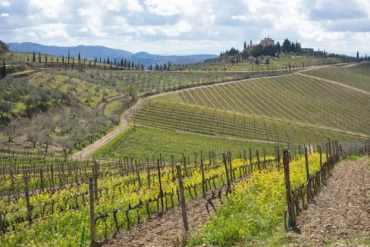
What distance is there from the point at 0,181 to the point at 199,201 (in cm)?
1756

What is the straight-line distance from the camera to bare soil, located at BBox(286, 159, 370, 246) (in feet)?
34.8

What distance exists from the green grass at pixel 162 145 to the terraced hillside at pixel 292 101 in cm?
3138

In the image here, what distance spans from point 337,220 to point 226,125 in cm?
7544

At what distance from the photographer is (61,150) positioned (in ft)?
193

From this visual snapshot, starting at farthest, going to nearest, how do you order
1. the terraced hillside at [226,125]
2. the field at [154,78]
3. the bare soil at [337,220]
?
the field at [154,78] < the terraced hillside at [226,125] < the bare soil at [337,220]

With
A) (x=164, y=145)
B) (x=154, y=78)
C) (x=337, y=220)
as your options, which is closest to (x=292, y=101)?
(x=154, y=78)

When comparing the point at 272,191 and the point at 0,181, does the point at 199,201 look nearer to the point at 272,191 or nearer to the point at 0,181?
the point at 272,191

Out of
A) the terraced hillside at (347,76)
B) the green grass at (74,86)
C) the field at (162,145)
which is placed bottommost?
the field at (162,145)

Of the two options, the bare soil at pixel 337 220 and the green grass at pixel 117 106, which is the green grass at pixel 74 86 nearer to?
the green grass at pixel 117 106

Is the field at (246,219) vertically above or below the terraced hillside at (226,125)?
above

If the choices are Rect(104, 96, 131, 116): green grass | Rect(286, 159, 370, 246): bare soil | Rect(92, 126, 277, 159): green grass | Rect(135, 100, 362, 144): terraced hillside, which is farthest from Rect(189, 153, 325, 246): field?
Rect(104, 96, 131, 116): green grass

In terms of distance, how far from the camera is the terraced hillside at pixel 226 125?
8262cm

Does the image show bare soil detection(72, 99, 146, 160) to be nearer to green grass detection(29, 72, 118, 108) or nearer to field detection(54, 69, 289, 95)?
green grass detection(29, 72, 118, 108)

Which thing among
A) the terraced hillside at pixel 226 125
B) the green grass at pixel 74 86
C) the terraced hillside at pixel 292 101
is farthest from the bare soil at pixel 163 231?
the terraced hillside at pixel 292 101
